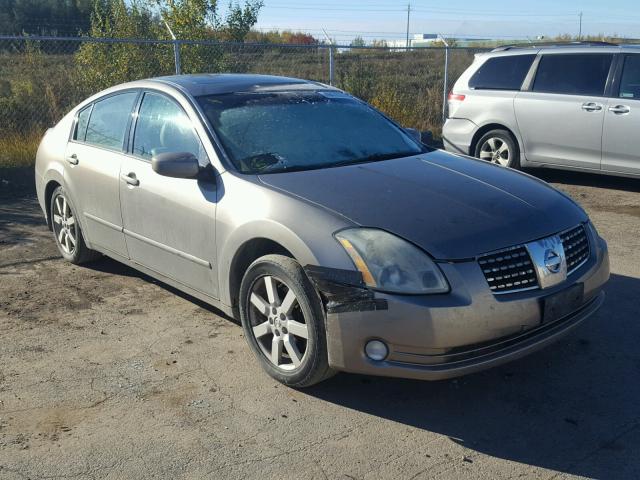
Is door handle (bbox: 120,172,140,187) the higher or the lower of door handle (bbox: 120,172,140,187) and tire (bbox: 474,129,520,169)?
the higher

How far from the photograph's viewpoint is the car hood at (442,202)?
365cm

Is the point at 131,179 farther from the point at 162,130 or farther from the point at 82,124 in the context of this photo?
the point at 82,124

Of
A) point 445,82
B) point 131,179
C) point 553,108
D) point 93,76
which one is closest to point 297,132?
point 131,179

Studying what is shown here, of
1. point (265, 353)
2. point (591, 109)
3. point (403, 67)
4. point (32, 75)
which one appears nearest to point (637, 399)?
point (265, 353)

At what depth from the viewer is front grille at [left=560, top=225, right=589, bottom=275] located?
13.0ft

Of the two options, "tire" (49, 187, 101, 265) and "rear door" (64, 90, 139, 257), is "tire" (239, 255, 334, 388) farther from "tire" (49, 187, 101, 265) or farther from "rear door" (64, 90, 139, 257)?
"tire" (49, 187, 101, 265)

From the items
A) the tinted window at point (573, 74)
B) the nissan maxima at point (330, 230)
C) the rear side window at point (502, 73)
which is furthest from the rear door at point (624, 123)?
the nissan maxima at point (330, 230)

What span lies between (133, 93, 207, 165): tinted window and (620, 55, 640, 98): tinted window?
19.5 feet

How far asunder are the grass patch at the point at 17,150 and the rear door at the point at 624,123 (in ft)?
25.2

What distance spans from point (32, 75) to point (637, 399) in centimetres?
1112

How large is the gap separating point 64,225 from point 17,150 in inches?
187

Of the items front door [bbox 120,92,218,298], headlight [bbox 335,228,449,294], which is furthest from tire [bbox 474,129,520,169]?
headlight [bbox 335,228,449,294]

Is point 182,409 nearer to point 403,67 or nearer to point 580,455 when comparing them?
point 580,455

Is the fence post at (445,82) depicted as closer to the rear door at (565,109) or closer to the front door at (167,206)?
the rear door at (565,109)
